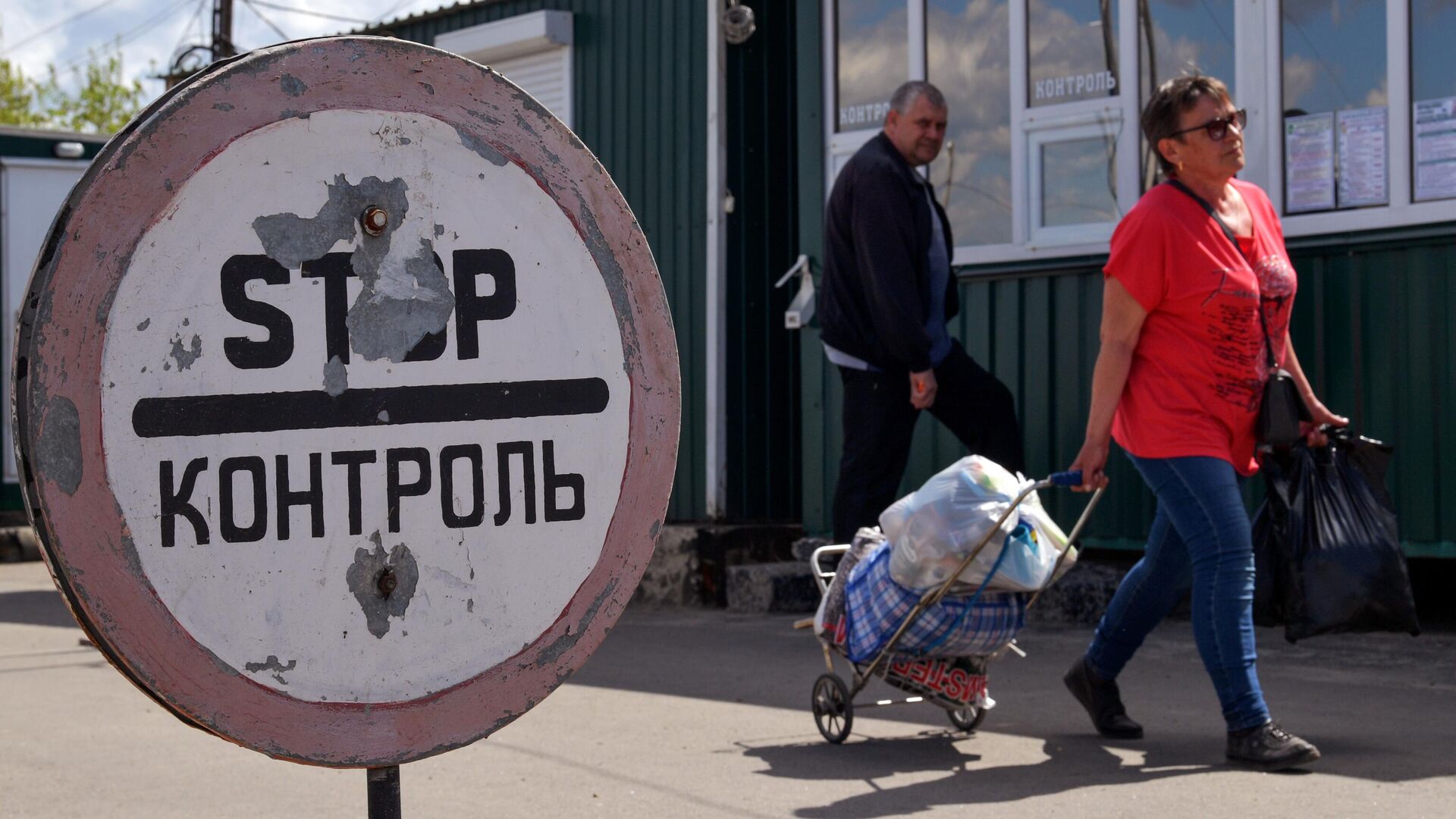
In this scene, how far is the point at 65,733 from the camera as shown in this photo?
5.27 meters

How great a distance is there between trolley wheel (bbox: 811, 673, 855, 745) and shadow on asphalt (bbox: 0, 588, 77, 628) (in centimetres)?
490

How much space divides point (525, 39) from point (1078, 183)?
167 inches

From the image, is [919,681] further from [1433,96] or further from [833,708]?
[1433,96]

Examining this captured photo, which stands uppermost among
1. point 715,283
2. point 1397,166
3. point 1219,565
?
point 1397,166

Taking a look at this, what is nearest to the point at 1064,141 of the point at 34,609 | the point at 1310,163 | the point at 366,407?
the point at 1310,163

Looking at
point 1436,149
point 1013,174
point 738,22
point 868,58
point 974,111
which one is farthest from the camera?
point 738,22

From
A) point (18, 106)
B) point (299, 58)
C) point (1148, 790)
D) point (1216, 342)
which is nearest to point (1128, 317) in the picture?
point (1216, 342)

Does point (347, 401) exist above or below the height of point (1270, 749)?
above

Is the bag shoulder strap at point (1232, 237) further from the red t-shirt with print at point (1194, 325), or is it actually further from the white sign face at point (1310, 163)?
the white sign face at point (1310, 163)

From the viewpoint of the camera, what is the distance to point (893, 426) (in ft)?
20.3

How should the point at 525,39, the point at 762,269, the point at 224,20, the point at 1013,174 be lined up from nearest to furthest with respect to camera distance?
the point at 1013,174 < the point at 762,269 < the point at 525,39 < the point at 224,20

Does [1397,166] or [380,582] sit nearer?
[380,582]

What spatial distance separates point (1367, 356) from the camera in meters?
6.73

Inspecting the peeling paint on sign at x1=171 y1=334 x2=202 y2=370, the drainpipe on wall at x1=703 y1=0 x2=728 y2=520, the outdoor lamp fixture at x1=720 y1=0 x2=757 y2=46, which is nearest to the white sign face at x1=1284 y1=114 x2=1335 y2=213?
the outdoor lamp fixture at x1=720 y1=0 x2=757 y2=46
